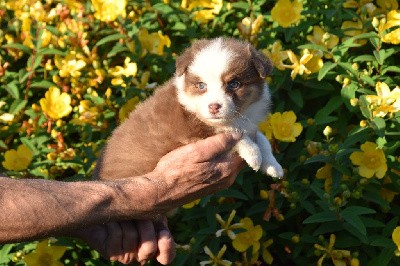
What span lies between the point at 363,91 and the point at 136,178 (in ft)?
4.53

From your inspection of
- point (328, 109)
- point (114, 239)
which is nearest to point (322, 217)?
point (328, 109)

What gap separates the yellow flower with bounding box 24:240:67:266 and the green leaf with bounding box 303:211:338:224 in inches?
47.9

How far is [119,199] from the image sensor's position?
9.87ft

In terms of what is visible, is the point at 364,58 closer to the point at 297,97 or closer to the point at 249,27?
the point at 297,97

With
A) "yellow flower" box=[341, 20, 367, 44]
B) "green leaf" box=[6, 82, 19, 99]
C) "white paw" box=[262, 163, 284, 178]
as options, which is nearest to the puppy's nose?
A: "white paw" box=[262, 163, 284, 178]

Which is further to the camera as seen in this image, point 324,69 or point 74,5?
point 74,5

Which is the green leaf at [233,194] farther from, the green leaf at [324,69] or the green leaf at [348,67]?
the green leaf at [348,67]

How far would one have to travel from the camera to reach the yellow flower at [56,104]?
4246 mm

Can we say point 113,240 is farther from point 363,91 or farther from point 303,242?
point 363,91

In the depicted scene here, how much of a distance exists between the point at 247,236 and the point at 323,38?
111 centimetres

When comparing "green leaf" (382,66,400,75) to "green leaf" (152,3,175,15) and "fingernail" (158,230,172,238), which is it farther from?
"fingernail" (158,230,172,238)

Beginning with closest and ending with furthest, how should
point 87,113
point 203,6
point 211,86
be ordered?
point 211,86 → point 87,113 → point 203,6

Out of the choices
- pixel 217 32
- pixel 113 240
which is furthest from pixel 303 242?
pixel 217 32

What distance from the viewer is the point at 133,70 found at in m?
4.22
